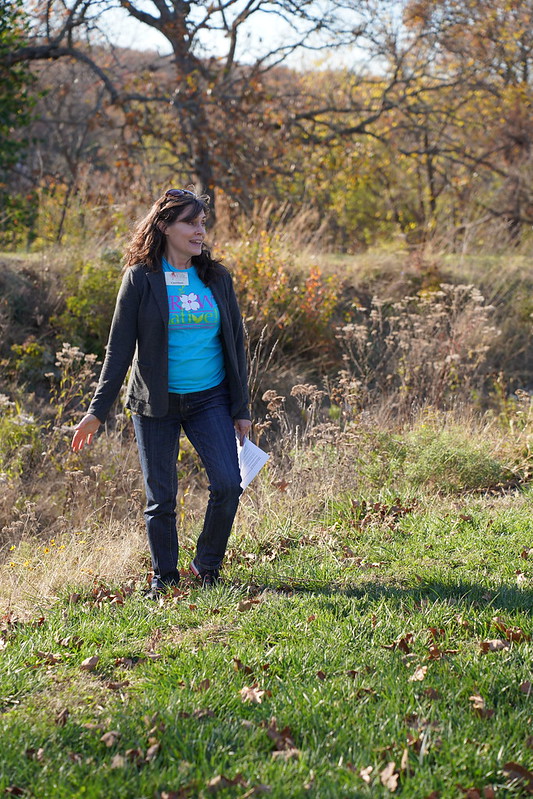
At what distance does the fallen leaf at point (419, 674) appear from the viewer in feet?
11.2

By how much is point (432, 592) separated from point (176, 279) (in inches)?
83.5

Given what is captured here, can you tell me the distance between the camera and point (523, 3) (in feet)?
51.9

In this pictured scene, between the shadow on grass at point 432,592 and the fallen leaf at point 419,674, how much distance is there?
71 cm

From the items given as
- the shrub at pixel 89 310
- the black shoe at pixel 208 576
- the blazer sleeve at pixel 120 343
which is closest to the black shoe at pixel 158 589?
the black shoe at pixel 208 576

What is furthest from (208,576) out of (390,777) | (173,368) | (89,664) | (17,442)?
(17,442)

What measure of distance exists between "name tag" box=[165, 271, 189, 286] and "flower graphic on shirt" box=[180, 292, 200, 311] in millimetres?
71

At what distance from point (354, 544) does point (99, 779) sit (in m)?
2.77

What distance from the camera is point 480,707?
319 cm

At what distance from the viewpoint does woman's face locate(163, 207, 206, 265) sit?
4.39 meters

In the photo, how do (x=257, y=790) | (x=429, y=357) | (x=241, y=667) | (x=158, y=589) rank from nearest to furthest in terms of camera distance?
1. (x=257, y=790)
2. (x=241, y=667)
3. (x=158, y=589)
4. (x=429, y=357)

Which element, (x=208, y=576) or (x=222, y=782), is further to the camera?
(x=208, y=576)

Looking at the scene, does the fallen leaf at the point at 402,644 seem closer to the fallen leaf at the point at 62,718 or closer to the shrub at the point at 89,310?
the fallen leaf at the point at 62,718

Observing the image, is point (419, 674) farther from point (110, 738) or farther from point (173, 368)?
point (173, 368)

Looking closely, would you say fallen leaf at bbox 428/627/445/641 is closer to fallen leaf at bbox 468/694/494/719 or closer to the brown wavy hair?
fallen leaf at bbox 468/694/494/719
